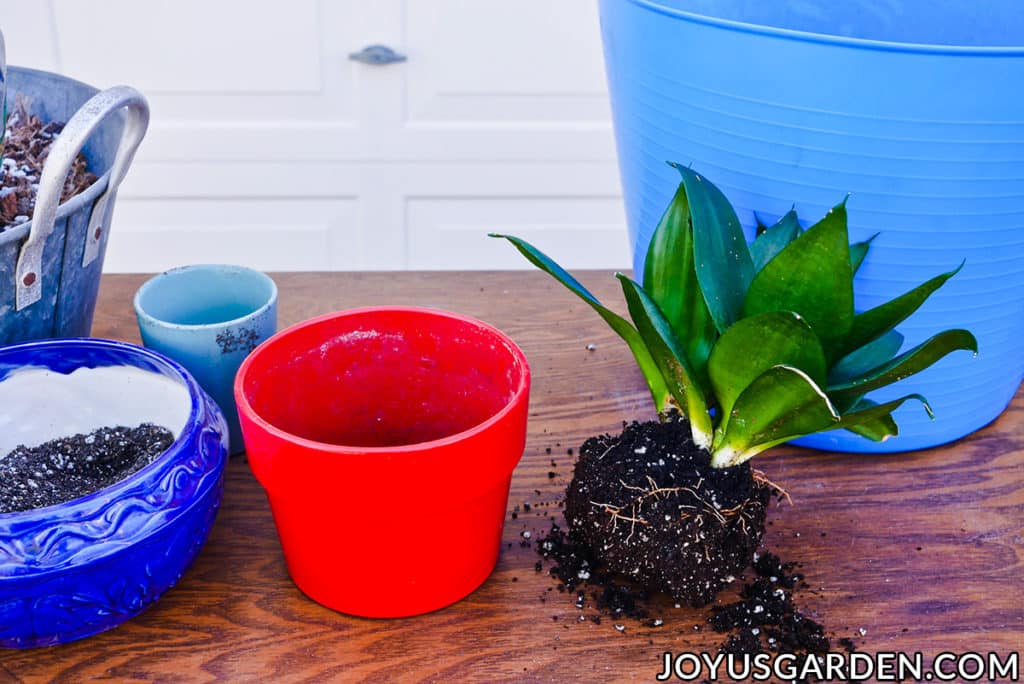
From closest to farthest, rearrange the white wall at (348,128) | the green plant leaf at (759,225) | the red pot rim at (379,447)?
the red pot rim at (379,447) < the green plant leaf at (759,225) < the white wall at (348,128)

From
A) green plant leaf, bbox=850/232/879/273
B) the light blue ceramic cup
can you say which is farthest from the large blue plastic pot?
the light blue ceramic cup

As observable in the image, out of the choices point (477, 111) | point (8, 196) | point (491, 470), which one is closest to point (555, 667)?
point (491, 470)

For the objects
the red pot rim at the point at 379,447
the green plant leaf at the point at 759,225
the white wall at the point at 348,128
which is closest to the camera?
the red pot rim at the point at 379,447

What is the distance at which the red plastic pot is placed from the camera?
38 centimetres

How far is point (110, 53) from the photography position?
1.26m

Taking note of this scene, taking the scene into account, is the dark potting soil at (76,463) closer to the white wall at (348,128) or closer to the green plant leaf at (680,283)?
the green plant leaf at (680,283)

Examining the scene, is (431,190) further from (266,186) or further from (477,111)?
(266,186)

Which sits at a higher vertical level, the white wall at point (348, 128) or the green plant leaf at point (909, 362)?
the green plant leaf at point (909, 362)

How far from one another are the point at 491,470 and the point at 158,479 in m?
0.14

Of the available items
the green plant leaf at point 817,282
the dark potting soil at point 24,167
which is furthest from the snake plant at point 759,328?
the dark potting soil at point 24,167

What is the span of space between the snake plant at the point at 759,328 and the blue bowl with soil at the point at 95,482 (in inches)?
6.7

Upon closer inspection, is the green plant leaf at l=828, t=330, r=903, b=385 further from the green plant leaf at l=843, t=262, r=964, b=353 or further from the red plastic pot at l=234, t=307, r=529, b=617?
the red plastic pot at l=234, t=307, r=529, b=617

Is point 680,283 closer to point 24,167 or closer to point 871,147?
point 871,147

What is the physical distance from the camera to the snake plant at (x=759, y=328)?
39 cm
